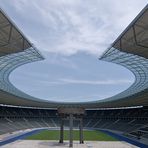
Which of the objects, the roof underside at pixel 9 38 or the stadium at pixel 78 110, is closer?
the roof underside at pixel 9 38

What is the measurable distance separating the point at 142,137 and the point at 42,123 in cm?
5482

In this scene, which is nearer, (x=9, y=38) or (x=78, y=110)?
(x=9, y=38)

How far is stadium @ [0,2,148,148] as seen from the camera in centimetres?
2745

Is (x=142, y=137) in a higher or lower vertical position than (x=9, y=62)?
lower

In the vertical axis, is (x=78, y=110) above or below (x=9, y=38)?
below

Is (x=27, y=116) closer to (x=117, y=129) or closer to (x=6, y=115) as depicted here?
(x=6, y=115)

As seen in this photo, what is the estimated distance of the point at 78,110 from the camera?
45938mm

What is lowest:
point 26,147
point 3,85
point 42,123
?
point 26,147

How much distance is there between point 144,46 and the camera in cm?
2936

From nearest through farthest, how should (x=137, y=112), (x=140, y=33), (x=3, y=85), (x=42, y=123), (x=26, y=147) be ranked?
(x=140, y=33) < (x=26, y=147) < (x=3, y=85) < (x=137, y=112) < (x=42, y=123)

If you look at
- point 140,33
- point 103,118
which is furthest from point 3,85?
point 103,118

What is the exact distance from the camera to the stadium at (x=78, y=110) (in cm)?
2745

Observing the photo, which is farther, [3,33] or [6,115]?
[6,115]

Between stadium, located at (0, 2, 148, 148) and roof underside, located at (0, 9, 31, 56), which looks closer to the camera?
roof underside, located at (0, 9, 31, 56)
